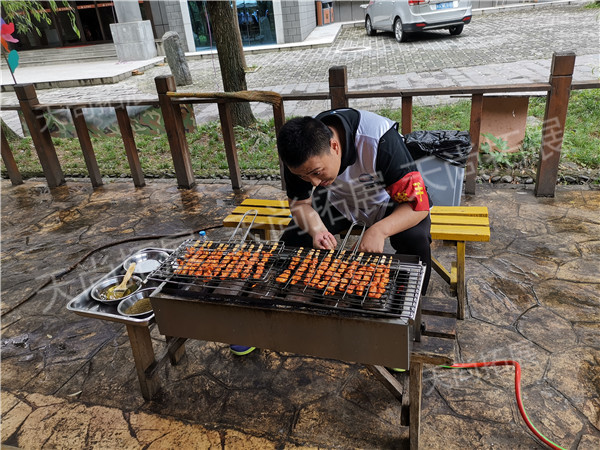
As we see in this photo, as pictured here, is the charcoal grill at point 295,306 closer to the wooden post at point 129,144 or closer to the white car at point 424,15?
the wooden post at point 129,144

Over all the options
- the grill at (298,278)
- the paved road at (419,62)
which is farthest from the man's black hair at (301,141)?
the paved road at (419,62)

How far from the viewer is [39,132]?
22.4 feet

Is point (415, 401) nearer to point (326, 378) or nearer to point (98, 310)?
point (326, 378)

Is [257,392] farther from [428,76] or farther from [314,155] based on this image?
[428,76]

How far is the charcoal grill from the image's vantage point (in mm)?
2223

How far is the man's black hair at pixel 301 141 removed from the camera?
2.51 m

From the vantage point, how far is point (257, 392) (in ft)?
10.0

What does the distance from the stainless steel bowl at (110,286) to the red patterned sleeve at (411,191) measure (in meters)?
2.01

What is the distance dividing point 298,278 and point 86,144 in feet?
18.4

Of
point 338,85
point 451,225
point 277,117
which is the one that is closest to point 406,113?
point 338,85

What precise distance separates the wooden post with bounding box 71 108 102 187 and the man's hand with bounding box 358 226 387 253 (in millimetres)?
5389

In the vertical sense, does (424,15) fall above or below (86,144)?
above

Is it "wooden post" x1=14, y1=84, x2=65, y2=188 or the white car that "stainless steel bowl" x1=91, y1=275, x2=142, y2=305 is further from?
the white car

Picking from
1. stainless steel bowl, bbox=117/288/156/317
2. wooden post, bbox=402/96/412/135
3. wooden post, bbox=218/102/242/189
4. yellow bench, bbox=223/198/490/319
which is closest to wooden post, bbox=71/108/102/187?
wooden post, bbox=218/102/242/189
